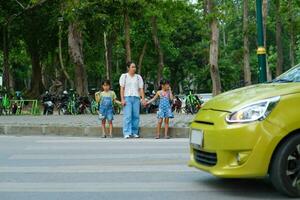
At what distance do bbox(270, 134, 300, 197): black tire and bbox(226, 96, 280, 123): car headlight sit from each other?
14.6 inches

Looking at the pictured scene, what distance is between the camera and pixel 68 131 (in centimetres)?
1455

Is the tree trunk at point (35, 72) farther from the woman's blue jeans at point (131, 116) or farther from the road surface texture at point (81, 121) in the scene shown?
the woman's blue jeans at point (131, 116)

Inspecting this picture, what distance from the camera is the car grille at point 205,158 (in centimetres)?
653

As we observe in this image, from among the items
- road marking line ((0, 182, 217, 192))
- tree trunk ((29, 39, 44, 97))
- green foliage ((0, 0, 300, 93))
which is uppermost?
green foliage ((0, 0, 300, 93))

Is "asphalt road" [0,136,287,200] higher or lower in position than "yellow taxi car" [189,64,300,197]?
lower

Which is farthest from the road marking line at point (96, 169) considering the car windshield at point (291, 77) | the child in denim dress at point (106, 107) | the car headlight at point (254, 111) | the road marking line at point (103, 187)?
the child in denim dress at point (106, 107)

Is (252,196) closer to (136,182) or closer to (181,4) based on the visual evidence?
(136,182)

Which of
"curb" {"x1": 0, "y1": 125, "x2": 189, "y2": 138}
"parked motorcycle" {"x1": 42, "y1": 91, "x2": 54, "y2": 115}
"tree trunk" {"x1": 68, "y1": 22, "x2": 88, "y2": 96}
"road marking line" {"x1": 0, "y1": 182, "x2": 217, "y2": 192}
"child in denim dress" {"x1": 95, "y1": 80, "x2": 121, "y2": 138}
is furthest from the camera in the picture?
"tree trunk" {"x1": 68, "y1": 22, "x2": 88, "y2": 96}

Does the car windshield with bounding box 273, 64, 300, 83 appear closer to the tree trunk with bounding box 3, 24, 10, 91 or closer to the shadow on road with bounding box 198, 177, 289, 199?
the shadow on road with bounding box 198, 177, 289, 199

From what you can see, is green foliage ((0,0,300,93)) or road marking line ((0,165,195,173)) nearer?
road marking line ((0,165,195,173))

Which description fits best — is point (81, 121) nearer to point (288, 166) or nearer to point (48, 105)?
point (48, 105)

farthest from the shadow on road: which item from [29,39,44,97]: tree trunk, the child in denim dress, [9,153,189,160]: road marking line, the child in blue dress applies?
[29,39,44,97]: tree trunk

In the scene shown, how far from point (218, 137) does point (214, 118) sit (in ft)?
0.92

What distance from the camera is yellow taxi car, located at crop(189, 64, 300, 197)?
6.19 metres
